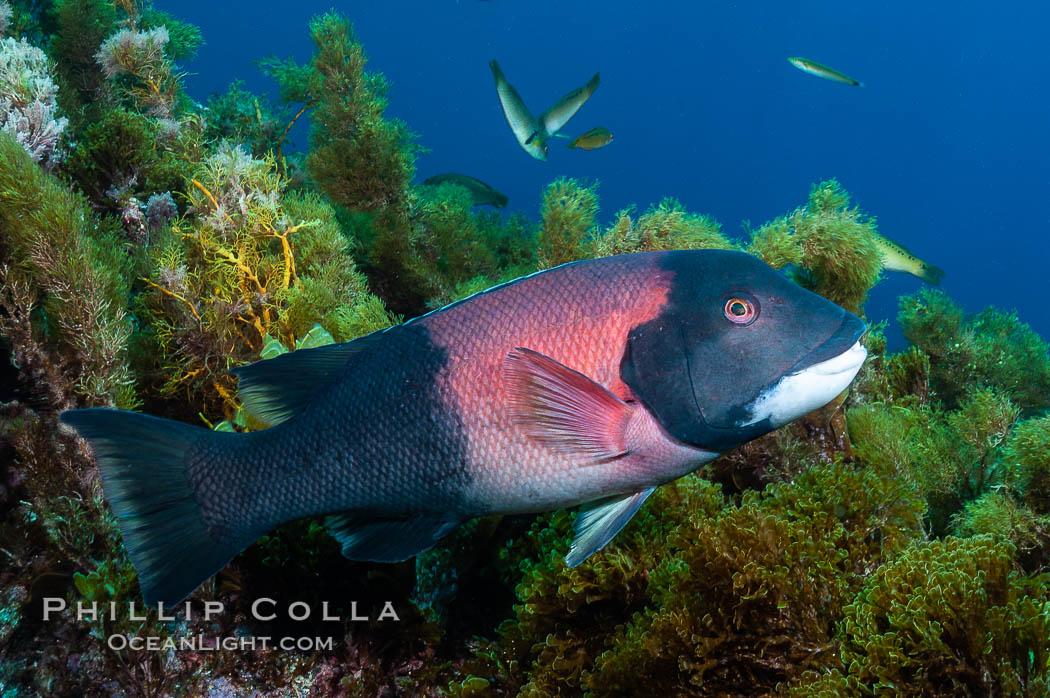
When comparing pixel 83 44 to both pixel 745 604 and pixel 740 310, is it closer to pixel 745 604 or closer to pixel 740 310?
pixel 740 310

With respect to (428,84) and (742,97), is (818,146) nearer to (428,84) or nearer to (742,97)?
(742,97)

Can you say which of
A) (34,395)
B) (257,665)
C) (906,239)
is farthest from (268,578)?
(906,239)

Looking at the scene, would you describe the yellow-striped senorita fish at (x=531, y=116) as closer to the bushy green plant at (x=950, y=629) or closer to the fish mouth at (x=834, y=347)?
the fish mouth at (x=834, y=347)

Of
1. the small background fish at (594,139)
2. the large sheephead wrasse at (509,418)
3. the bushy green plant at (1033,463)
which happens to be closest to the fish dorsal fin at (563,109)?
the small background fish at (594,139)

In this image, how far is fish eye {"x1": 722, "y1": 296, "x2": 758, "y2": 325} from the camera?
1744mm

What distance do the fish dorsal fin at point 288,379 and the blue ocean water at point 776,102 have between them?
9577 centimetres

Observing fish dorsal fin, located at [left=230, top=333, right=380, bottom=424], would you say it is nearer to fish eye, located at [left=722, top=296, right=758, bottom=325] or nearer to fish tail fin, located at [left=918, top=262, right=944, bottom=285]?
fish eye, located at [left=722, top=296, right=758, bottom=325]

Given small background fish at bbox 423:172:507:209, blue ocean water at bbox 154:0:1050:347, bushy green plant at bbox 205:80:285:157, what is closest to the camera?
bushy green plant at bbox 205:80:285:157

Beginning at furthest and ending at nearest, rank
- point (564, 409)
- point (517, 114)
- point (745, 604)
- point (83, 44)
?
point (83, 44) → point (517, 114) → point (745, 604) → point (564, 409)

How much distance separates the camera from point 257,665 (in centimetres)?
296

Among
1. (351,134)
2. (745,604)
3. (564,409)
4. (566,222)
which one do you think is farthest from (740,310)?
(351,134)

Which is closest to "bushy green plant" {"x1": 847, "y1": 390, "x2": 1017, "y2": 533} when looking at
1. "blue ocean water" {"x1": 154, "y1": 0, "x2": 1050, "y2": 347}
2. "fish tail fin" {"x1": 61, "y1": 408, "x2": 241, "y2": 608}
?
"fish tail fin" {"x1": 61, "y1": 408, "x2": 241, "y2": 608}

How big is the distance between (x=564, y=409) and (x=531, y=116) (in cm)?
634

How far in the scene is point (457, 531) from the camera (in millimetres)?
3242
